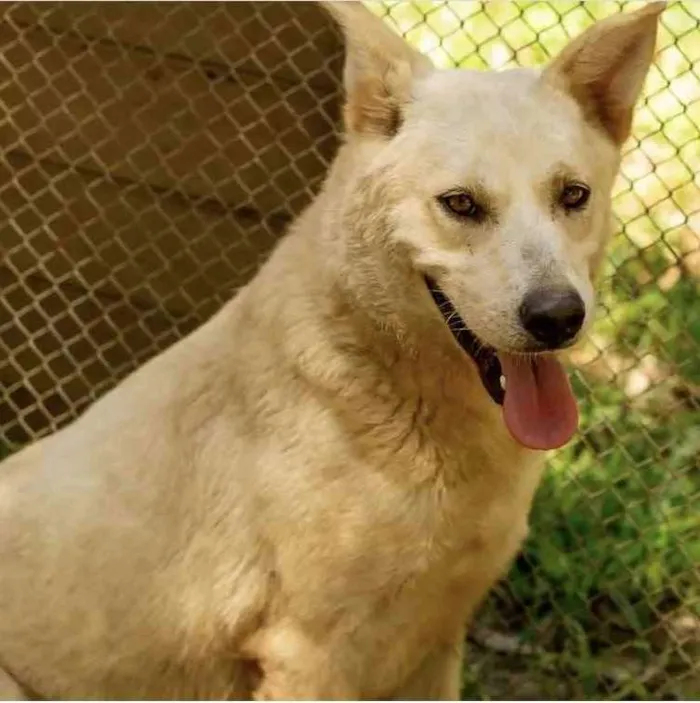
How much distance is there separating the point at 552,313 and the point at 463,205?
0.28m

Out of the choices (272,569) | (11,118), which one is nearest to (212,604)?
(272,569)

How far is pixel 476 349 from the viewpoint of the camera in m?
2.38

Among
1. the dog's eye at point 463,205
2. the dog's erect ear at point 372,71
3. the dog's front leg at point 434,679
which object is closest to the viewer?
the dog's eye at point 463,205

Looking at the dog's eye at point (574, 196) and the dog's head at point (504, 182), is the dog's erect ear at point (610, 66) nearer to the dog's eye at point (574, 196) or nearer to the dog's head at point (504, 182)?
the dog's head at point (504, 182)

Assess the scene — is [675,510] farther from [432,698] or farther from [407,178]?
[407,178]

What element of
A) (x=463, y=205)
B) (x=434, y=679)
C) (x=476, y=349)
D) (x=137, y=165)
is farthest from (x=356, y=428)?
(x=137, y=165)

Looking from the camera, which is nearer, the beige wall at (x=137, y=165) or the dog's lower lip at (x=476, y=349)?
the dog's lower lip at (x=476, y=349)

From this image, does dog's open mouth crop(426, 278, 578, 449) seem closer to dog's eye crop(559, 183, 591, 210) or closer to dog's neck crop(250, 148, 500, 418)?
dog's neck crop(250, 148, 500, 418)

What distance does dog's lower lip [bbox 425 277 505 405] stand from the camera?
2338mm

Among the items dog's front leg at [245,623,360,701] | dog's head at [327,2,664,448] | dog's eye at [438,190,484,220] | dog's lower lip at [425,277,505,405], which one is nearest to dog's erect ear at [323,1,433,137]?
dog's head at [327,2,664,448]

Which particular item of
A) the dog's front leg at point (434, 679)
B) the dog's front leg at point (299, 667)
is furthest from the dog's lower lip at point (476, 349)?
the dog's front leg at point (434, 679)

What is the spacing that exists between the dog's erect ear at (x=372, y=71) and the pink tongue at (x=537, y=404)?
53 centimetres

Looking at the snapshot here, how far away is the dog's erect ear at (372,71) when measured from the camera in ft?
7.76

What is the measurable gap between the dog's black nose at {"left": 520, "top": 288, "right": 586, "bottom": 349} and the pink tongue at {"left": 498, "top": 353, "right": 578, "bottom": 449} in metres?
0.20
